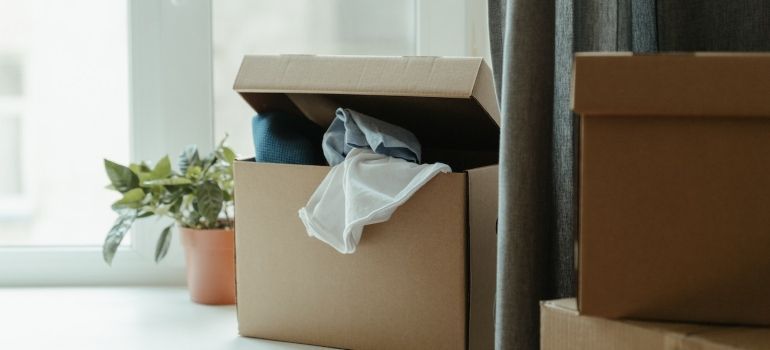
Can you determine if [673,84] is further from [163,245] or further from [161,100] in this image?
[161,100]

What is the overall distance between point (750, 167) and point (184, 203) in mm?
940

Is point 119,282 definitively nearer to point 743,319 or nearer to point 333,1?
point 333,1

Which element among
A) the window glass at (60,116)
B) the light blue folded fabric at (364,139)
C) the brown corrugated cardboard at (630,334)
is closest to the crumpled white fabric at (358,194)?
the light blue folded fabric at (364,139)

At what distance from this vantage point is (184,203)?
4.71 ft

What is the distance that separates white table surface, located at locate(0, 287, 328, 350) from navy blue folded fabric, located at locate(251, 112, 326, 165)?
250 mm

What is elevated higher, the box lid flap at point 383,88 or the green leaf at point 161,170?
the box lid flap at point 383,88

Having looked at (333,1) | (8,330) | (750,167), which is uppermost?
(333,1)

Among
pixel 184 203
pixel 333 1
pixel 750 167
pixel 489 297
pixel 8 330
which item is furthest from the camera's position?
pixel 333 1

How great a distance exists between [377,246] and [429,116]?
0.25 metres

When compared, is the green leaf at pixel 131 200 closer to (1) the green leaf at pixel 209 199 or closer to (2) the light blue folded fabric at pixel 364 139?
(1) the green leaf at pixel 209 199

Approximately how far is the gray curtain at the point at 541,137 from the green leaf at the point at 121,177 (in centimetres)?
63

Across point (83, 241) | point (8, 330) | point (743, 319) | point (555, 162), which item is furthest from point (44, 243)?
point (743, 319)

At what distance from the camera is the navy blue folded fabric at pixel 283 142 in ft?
3.86

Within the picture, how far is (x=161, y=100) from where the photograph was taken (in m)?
1.59
